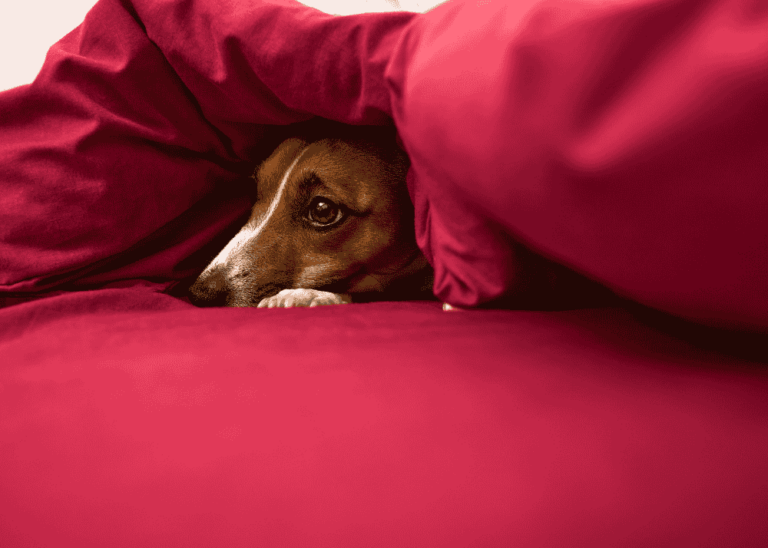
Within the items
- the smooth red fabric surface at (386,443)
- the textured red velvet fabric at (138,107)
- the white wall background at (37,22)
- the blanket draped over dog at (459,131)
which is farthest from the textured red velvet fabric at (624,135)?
the white wall background at (37,22)

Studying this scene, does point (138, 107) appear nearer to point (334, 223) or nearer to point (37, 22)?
point (334, 223)

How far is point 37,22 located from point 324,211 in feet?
3.41

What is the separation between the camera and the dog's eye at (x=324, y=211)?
1229 millimetres

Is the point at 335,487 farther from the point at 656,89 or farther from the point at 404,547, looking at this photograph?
the point at 656,89

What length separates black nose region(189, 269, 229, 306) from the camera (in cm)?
101

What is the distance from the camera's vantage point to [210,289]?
3.42 ft

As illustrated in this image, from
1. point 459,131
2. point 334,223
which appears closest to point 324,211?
point 334,223

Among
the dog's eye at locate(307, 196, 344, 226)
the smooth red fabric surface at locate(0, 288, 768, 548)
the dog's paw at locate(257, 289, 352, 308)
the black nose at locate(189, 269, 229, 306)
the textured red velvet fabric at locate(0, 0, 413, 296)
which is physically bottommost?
the dog's paw at locate(257, 289, 352, 308)

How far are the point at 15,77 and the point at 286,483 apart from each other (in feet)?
4.87

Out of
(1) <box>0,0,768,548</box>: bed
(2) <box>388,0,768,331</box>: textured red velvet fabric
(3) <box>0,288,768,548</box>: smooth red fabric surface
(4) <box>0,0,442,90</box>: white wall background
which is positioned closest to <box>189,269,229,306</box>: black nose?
(1) <box>0,0,768,548</box>: bed

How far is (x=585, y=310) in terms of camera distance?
2.30 feet

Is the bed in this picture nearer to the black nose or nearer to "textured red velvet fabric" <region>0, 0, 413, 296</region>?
"textured red velvet fabric" <region>0, 0, 413, 296</region>

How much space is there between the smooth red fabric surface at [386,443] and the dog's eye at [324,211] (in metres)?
0.70

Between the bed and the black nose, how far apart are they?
258 mm
